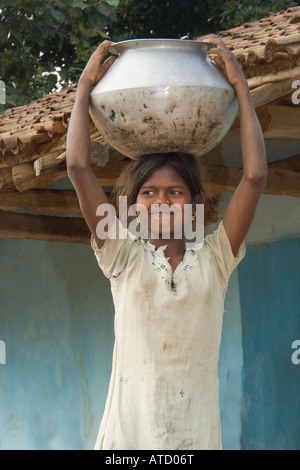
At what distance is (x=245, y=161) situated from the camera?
2.69 m

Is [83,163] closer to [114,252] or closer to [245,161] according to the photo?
[114,252]

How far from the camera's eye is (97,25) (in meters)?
9.20

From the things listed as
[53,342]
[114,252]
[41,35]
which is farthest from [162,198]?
[41,35]

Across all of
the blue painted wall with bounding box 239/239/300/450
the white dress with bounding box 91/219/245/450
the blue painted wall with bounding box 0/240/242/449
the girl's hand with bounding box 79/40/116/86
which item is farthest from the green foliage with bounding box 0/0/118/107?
the white dress with bounding box 91/219/245/450

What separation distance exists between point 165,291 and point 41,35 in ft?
24.1

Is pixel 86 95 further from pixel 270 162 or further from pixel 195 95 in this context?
pixel 270 162

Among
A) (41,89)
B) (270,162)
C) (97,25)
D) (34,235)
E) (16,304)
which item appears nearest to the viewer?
(270,162)

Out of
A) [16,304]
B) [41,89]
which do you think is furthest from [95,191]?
[41,89]

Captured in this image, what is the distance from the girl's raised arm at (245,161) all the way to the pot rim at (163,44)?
3 cm

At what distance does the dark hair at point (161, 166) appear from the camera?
9.13 ft

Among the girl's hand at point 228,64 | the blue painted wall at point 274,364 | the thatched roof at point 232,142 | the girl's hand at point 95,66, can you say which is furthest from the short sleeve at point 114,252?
the blue painted wall at point 274,364

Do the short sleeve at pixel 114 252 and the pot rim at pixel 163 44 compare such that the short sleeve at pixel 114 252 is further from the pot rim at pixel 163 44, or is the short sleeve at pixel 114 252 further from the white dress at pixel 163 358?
the pot rim at pixel 163 44

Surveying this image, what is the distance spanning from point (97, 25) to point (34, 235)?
13.3 ft

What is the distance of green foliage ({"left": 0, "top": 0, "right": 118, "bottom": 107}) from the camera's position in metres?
9.16
